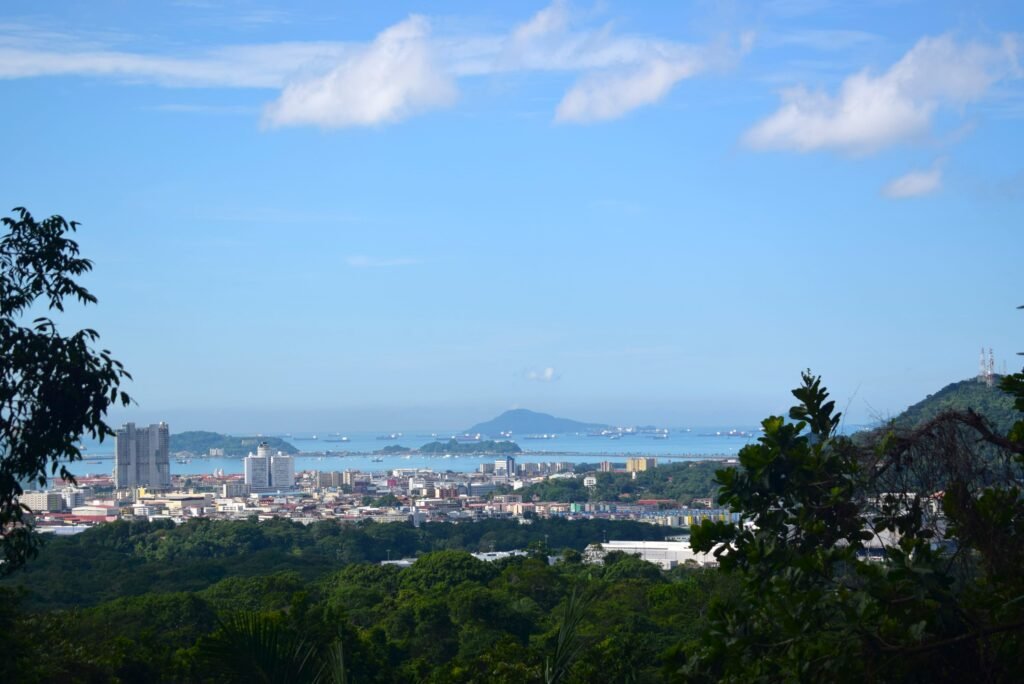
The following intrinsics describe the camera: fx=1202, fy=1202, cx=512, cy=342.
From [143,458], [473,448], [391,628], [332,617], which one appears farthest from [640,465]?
[332,617]

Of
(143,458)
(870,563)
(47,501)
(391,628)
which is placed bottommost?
(47,501)

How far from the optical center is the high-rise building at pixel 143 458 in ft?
300

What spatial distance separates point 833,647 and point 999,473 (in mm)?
830

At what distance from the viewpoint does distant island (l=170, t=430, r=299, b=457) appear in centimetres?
16107

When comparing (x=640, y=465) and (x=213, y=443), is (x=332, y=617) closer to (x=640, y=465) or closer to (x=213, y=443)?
(x=640, y=465)

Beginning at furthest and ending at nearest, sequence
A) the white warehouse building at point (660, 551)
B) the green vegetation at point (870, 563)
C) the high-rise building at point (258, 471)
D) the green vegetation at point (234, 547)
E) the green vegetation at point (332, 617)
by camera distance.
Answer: the high-rise building at point (258, 471), the white warehouse building at point (660, 551), the green vegetation at point (234, 547), the green vegetation at point (332, 617), the green vegetation at point (870, 563)

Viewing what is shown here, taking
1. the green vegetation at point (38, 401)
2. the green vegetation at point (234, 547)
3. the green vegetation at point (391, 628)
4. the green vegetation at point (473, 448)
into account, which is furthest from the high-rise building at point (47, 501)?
the green vegetation at point (473, 448)

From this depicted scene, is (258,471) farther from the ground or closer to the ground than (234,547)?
farther from the ground

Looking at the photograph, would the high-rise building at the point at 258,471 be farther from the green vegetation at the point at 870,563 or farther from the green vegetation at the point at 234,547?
the green vegetation at the point at 870,563

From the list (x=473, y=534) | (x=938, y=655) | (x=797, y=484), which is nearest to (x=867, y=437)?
(x=797, y=484)

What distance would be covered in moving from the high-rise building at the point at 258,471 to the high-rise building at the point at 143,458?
24.4 ft

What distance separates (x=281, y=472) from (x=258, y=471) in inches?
80.1

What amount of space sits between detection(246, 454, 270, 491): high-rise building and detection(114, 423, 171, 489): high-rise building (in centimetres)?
744

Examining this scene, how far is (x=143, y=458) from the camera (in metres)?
92.8
